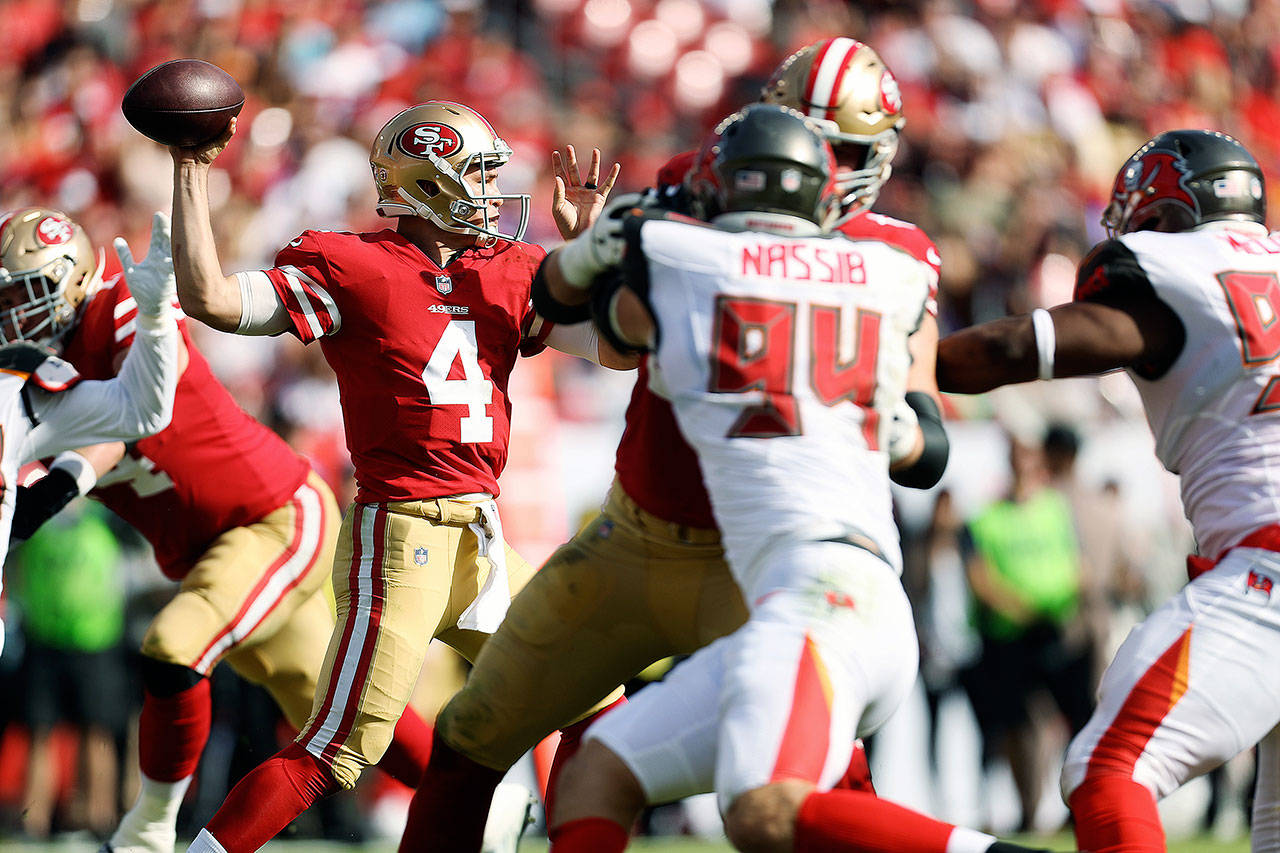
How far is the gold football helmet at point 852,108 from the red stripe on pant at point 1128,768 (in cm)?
118

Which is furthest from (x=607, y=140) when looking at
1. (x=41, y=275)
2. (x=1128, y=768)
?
(x=1128, y=768)

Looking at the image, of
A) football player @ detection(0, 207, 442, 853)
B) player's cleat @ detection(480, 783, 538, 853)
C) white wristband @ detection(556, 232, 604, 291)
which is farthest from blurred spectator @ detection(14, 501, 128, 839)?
white wristband @ detection(556, 232, 604, 291)

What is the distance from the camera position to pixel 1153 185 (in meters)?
3.64

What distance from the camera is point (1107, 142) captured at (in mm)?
10156

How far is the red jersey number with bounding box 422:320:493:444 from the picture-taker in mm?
4082

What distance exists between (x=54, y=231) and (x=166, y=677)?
1.37 metres

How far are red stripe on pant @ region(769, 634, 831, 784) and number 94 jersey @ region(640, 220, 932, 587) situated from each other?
291mm

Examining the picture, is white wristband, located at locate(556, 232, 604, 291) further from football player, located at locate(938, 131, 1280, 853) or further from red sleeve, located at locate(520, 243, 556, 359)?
red sleeve, located at locate(520, 243, 556, 359)

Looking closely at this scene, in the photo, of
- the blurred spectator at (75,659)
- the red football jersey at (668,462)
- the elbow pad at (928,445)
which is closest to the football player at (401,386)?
the red football jersey at (668,462)

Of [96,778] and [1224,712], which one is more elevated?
[1224,712]

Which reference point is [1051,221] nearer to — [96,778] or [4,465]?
[96,778]

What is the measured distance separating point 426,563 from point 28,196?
602 cm

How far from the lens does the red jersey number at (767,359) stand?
9.44 ft

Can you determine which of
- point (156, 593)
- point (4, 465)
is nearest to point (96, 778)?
point (156, 593)
